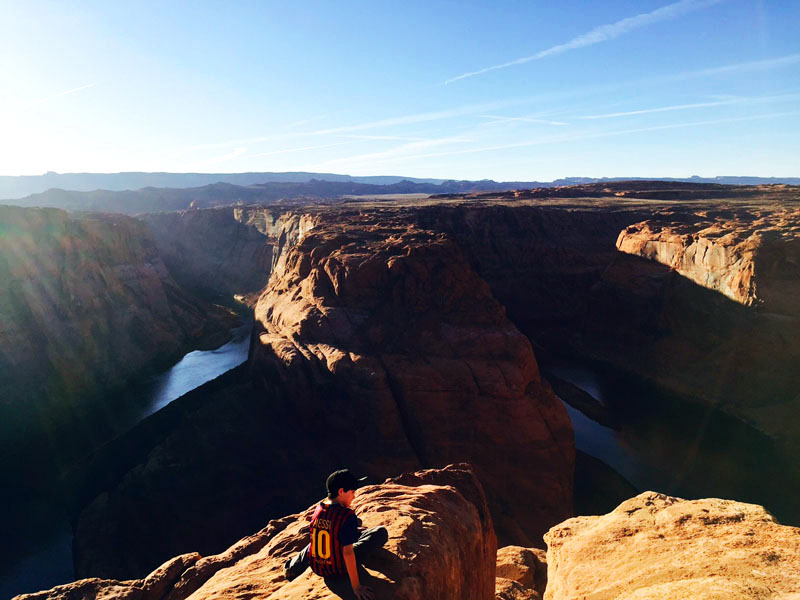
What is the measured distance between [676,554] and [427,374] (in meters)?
17.8

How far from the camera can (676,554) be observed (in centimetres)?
787

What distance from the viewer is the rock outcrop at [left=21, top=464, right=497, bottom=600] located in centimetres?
671

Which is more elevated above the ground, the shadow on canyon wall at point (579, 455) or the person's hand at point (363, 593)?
the person's hand at point (363, 593)

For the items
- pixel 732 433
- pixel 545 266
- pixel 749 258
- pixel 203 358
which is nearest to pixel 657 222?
pixel 545 266

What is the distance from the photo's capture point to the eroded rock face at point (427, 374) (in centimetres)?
2377

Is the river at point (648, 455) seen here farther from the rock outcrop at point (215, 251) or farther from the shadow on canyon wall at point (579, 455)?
the rock outcrop at point (215, 251)

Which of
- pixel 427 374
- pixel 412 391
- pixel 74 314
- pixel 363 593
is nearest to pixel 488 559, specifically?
pixel 363 593

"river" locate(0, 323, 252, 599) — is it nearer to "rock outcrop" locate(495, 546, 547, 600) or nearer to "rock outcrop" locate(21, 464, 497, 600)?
"rock outcrop" locate(21, 464, 497, 600)

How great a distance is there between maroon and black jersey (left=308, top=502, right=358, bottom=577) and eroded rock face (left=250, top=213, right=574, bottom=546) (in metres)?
17.6

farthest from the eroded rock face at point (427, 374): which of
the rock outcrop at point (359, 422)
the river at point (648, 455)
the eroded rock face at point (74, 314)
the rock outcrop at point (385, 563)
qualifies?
the eroded rock face at point (74, 314)

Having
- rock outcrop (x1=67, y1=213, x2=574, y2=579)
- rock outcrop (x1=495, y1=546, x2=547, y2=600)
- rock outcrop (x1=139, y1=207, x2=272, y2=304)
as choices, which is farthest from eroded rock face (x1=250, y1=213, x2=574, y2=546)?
rock outcrop (x1=139, y1=207, x2=272, y2=304)

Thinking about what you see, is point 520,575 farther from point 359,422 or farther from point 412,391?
point 359,422

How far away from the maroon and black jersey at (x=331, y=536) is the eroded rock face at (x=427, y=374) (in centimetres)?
1757

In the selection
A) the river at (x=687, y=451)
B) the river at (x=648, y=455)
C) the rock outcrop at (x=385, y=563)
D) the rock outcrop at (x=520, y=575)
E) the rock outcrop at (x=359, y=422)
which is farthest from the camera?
the river at (x=687, y=451)
